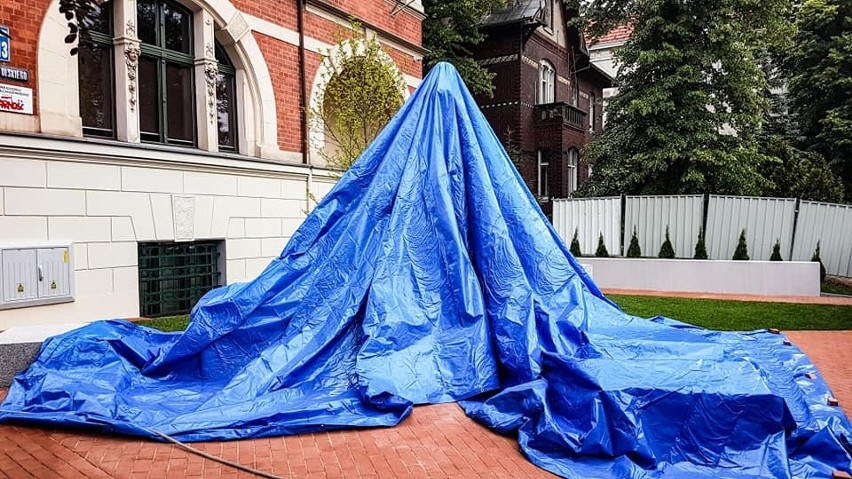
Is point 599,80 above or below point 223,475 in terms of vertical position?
above

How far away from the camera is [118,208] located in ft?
31.2

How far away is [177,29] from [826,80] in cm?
2051

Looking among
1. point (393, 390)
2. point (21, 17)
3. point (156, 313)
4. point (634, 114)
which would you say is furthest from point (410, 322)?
point (634, 114)

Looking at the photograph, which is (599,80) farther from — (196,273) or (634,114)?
(196,273)

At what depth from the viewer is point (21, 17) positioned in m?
8.42

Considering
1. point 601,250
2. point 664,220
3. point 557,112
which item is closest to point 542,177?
point 557,112

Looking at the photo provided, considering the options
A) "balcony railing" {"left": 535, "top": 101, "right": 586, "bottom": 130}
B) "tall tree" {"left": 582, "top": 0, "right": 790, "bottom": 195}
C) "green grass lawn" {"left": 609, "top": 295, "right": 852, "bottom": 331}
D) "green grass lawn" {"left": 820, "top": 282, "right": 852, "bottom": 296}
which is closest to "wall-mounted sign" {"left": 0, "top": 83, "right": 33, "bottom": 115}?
"green grass lawn" {"left": 609, "top": 295, "right": 852, "bottom": 331}

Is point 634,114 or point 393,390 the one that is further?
point 634,114

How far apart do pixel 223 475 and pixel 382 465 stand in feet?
3.42

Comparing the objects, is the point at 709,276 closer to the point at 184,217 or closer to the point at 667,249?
the point at 667,249

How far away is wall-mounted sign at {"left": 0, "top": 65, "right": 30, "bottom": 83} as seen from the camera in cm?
813

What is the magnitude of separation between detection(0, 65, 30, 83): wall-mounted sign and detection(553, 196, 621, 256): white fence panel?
12.2 m

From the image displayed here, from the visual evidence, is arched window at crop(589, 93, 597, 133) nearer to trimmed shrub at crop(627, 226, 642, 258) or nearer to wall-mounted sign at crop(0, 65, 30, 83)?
trimmed shrub at crop(627, 226, 642, 258)

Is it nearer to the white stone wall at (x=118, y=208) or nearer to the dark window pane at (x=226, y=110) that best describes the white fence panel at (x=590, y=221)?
the white stone wall at (x=118, y=208)
